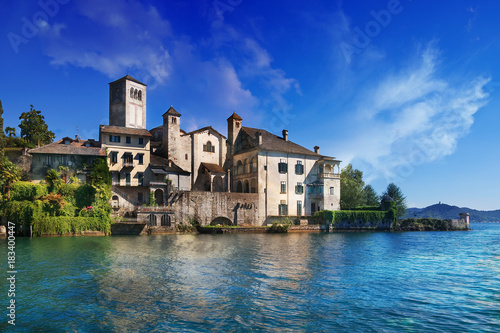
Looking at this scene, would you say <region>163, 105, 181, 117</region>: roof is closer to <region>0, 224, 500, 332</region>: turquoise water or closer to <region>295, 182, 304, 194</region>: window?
<region>295, 182, 304, 194</region>: window

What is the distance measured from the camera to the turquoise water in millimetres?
12633

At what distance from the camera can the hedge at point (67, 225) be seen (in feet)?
142

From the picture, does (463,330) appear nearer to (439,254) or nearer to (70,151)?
(439,254)

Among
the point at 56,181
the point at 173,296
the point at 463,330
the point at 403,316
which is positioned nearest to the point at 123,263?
the point at 173,296

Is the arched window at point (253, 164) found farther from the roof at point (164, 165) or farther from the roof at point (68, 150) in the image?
the roof at point (68, 150)

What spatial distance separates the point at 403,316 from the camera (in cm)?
1353

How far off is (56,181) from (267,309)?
4282 cm

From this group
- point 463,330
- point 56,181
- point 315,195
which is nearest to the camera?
point 463,330

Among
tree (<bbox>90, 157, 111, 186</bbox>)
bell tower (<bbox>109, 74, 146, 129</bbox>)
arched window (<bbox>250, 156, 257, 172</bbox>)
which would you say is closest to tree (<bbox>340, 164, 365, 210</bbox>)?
arched window (<bbox>250, 156, 257, 172</bbox>)

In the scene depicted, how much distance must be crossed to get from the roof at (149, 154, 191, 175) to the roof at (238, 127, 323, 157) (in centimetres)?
1306

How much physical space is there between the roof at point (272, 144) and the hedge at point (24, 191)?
1294 inches

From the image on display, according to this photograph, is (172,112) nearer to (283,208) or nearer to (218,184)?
(218,184)

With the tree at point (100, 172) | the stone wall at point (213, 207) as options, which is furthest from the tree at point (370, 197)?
the tree at point (100, 172)

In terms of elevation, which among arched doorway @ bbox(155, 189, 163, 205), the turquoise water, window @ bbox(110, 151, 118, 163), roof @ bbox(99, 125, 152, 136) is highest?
roof @ bbox(99, 125, 152, 136)
